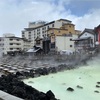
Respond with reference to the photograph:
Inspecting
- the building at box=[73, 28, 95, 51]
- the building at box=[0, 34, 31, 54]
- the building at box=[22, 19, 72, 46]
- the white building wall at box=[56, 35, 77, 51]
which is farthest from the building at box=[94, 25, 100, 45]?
the building at box=[0, 34, 31, 54]

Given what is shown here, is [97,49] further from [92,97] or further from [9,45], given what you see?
[9,45]

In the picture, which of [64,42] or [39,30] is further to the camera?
[39,30]

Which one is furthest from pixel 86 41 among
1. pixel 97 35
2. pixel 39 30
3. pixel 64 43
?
pixel 39 30

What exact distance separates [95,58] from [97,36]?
5.15 meters

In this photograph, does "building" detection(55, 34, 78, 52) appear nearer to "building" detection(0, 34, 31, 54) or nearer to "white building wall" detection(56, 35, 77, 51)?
"white building wall" detection(56, 35, 77, 51)

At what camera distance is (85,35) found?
117 ft

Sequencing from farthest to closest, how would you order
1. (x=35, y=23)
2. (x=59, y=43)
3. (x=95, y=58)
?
(x=35, y=23) → (x=59, y=43) → (x=95, y=58)

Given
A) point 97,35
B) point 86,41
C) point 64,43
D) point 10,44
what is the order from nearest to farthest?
point 97,35 → point 86,41 → point 64,43 → point 10,44

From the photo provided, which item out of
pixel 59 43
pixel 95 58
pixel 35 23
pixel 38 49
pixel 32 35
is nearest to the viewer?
pixel 95 58

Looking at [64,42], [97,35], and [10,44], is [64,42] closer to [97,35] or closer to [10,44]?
[97,35]

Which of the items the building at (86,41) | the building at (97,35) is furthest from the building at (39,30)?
the building at (97,35)

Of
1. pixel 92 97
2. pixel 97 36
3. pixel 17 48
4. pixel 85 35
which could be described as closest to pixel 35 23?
pixel 17 48

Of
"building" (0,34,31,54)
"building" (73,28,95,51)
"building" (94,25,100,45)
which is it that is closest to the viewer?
"building" (94,25,100,45)

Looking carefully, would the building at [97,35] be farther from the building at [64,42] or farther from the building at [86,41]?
the building at [64,42]
